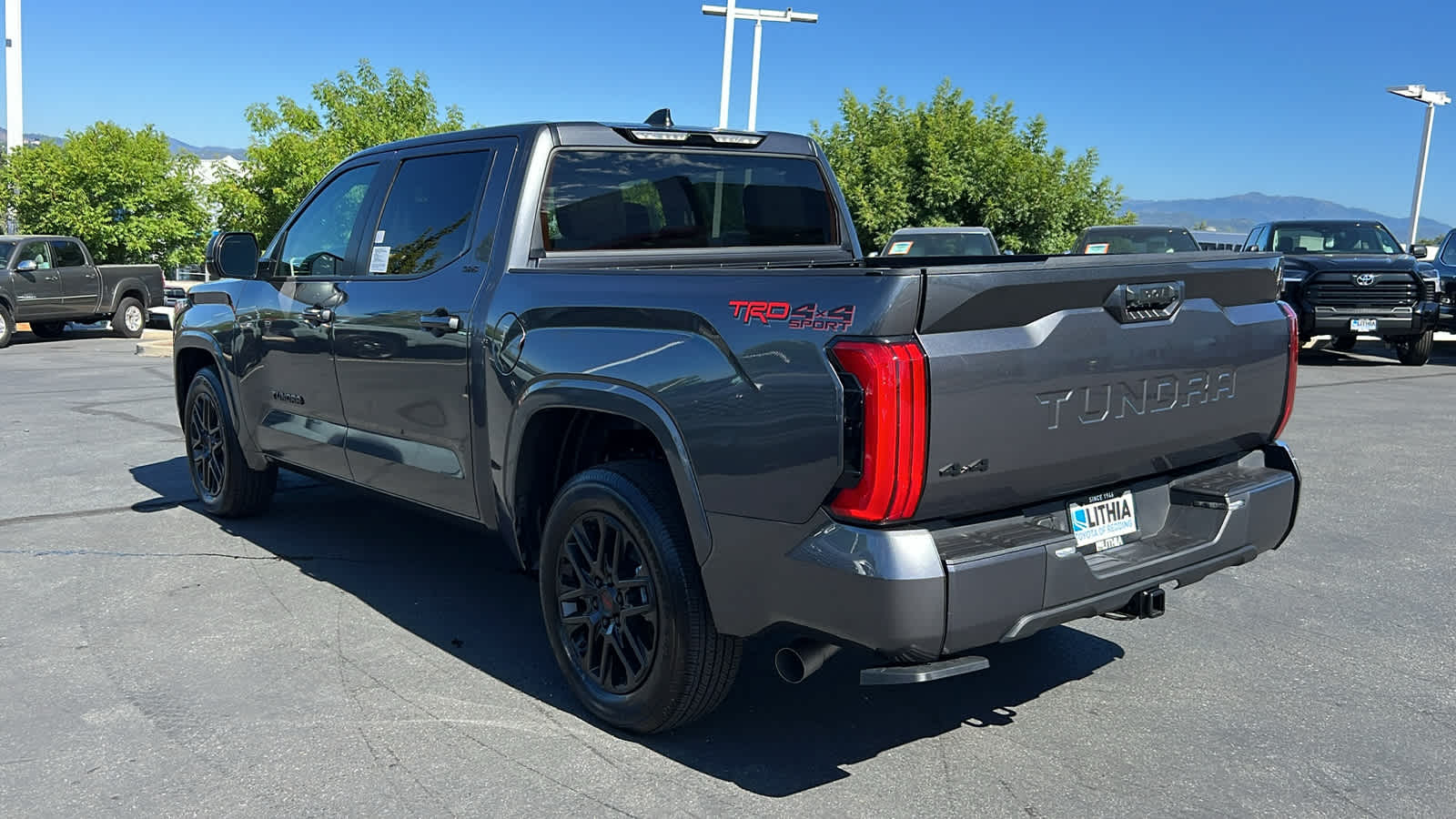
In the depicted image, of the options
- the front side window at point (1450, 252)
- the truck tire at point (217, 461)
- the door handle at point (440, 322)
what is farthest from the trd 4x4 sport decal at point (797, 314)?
the front side window at point (1450, 252)

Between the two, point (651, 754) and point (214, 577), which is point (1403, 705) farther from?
point (214, 577)

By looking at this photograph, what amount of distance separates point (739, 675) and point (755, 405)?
1.62 m

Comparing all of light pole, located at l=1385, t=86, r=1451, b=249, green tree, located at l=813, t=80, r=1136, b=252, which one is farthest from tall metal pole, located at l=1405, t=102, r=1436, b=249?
green tree, located at l=813, t=80, r=1136, b=252

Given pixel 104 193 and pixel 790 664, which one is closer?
pixel 790 664

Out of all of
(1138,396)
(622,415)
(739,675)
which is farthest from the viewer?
(739,675)

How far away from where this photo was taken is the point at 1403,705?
409 cm

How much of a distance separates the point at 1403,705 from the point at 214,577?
496 cm

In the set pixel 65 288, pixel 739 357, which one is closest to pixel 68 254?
pixel 65 288

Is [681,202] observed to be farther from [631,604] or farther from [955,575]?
[955,575]

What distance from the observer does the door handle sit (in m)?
4.42

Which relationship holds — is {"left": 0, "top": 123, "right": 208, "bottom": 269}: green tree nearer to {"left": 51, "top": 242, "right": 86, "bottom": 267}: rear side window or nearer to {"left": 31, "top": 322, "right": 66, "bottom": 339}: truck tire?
{"left": 31, "top": 322, "right": 66, "bottom": 339}: truck tire

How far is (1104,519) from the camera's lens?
11.4 ft

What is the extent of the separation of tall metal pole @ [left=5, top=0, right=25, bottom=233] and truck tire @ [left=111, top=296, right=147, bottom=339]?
14.6 feet

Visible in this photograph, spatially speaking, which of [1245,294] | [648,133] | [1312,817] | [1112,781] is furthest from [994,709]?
[648,133]
